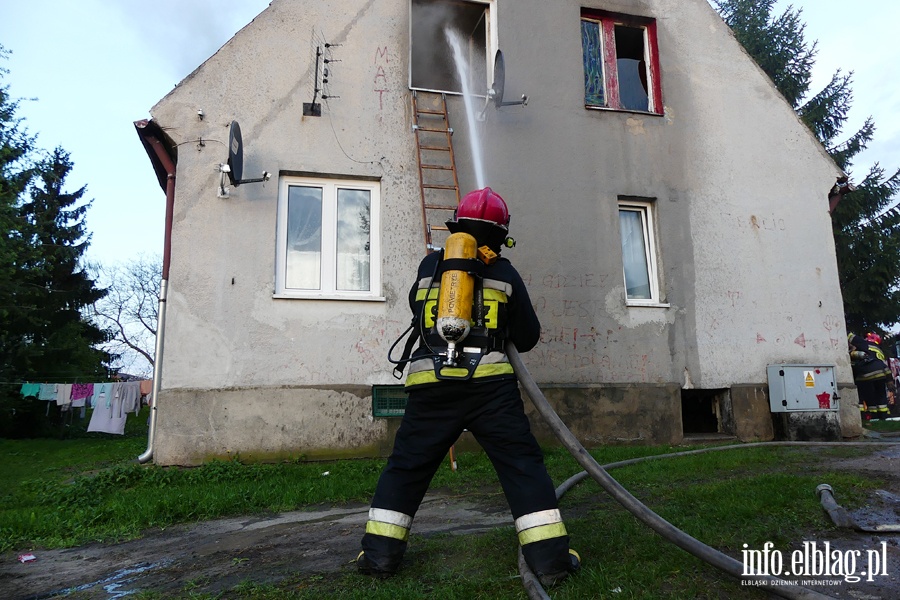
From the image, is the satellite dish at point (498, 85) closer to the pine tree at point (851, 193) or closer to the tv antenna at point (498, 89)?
the tv antenna at point (498, 89)

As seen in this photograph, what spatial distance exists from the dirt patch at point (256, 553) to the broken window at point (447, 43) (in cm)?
→ 577

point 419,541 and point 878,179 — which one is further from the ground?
point 878,179

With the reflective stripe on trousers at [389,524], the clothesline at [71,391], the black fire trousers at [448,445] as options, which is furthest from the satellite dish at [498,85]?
the clothesline at [71,391]

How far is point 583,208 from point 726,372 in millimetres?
2777

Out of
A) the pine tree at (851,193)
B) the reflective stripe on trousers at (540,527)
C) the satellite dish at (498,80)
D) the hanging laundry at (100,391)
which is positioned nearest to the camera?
the reflective stripe on trousers at (540,527)

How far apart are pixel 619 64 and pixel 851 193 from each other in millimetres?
11553

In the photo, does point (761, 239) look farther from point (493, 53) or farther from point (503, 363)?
point (503, 363)

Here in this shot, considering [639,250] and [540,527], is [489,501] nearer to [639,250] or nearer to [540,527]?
[540,527]

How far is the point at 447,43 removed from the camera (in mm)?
8477

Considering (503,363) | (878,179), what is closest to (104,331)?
(503,363)

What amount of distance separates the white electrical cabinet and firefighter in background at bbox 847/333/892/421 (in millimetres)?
2254

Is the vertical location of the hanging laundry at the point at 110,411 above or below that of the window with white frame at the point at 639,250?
below

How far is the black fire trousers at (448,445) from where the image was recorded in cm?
279

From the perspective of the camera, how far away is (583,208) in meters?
7.68
